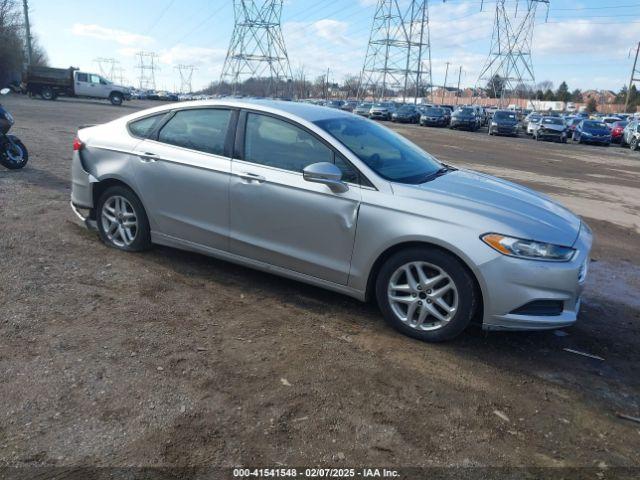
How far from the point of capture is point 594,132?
33688 millimetres

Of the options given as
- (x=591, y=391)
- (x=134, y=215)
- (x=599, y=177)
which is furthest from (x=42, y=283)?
(x=599, y=177)

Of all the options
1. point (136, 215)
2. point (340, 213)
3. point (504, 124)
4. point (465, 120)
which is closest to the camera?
point (340, 213)

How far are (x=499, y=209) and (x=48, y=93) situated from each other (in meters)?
49.1

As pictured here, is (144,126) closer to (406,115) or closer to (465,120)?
(465,120)

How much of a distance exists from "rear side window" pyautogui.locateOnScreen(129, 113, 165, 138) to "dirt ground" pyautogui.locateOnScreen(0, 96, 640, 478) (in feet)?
4.08

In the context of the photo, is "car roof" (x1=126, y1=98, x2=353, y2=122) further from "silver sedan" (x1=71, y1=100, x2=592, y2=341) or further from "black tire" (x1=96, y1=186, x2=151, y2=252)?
"black tire" (x1=96, y1=186, x2=151, y2=252)

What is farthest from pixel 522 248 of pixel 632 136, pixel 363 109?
pixel 363 109

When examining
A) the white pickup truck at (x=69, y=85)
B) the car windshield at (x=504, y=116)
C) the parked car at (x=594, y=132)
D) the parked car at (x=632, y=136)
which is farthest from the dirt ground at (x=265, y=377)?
the white pickup truck at (x=69, y=85)

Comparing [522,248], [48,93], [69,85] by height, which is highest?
[69,85]

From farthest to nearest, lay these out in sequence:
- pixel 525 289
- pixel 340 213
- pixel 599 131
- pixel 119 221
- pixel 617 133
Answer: pixel 617 133
pixel 599 131
pixel 119 221
pixel 340 213
pixel 525 289

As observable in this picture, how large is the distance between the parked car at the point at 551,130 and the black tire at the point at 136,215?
3447cm

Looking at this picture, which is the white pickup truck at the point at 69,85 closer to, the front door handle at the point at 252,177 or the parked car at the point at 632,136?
the parked car at the point at 632,136

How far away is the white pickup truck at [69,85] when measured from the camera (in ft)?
145

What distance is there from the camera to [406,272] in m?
3.99
